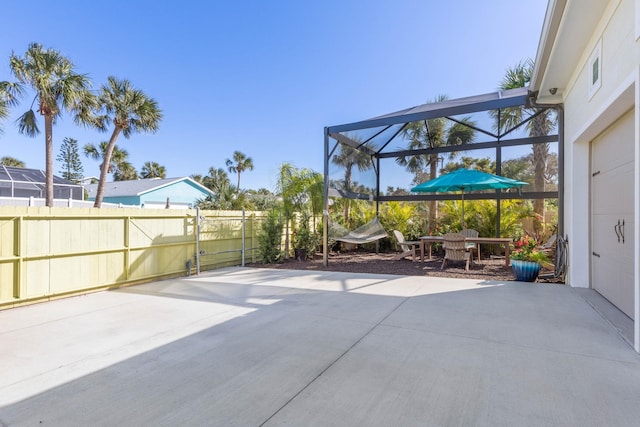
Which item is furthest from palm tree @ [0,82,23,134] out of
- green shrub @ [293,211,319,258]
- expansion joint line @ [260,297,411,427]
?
expansion joint line @ [260,297,411,427]

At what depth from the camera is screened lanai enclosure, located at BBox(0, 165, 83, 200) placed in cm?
1528

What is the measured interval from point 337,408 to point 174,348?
1739 mm

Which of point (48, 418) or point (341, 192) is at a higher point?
point (341, 192)

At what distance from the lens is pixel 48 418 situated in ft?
6.13

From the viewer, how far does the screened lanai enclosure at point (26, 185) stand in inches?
601

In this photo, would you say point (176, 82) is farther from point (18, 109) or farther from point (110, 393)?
point (110, 393)

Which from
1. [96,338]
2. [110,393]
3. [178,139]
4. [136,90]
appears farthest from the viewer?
[178,139]

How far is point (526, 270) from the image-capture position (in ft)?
18.9

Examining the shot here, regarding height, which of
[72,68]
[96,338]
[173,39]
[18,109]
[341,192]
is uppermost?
[173,39]

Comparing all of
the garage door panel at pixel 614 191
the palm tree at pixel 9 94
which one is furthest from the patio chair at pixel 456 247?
the palm tree at pixel 9 94

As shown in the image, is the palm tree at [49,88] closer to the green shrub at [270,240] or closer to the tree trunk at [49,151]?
the tree trunk at [49,151]

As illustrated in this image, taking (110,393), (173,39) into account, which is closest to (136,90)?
(173,39)

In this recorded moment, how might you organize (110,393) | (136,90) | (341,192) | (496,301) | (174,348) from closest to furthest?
1. (110,393)
2. (174,348)
3. (496,301)
4. (341,192)
5. (136,90)

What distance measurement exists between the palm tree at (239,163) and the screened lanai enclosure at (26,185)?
45.7 feet
